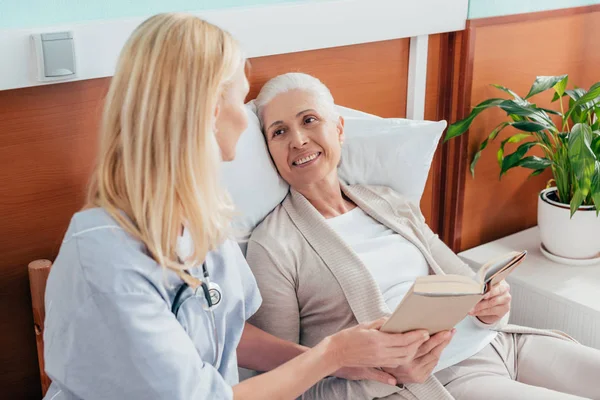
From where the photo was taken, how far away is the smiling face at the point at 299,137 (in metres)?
1.75

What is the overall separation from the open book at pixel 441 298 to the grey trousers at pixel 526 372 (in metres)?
0.28

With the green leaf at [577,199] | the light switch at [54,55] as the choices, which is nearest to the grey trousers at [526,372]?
the green leaf at [577,199]

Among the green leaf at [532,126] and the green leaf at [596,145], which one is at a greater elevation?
the green leaf at [532,126]

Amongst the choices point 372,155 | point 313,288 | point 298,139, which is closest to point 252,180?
point 298,139

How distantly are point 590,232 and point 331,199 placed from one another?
885mm

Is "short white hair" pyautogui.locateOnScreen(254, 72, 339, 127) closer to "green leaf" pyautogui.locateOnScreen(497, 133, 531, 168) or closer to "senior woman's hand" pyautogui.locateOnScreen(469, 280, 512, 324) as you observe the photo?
"senior woman's hand" pyautogui.locateOnScreen(469, 280, 512, 324)

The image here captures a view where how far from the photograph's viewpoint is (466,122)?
2.20 metres

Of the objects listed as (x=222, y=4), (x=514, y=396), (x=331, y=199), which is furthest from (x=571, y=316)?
(x=222, y=4)

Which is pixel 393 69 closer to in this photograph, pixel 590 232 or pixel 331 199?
pixel 331 199

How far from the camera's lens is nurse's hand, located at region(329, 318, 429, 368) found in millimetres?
1387

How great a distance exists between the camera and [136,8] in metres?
1.59

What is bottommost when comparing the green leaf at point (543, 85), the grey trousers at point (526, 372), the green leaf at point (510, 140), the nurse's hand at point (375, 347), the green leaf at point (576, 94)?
the grey trousers at point (526, 372)

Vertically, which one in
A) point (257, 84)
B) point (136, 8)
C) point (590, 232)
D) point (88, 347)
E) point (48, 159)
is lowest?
point (590, 232)

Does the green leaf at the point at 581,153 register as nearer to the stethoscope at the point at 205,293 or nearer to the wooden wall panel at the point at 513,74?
the wooden wall panel at the point at 513,74
